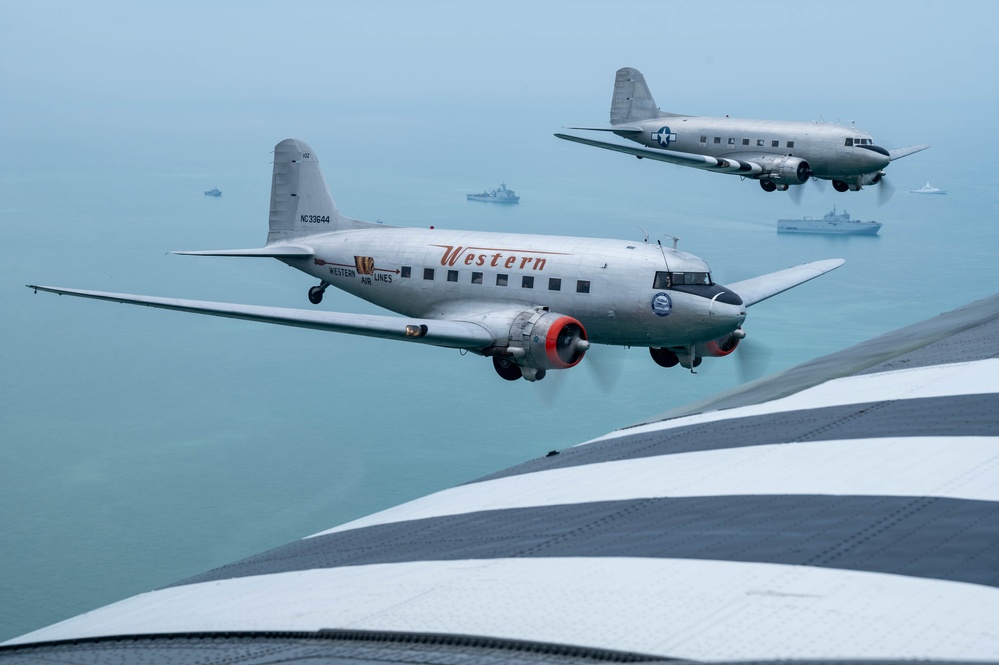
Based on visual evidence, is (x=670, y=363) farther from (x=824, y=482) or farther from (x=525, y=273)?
(x=824, y=482)

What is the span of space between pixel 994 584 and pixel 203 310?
40.5 metres

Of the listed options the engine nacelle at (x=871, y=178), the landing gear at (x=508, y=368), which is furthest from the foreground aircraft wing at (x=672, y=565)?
the engine nacelle at (x=871, y=178)

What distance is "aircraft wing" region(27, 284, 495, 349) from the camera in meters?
48.3

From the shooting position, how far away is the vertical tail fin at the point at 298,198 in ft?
215

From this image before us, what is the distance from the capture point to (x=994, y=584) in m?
14.9

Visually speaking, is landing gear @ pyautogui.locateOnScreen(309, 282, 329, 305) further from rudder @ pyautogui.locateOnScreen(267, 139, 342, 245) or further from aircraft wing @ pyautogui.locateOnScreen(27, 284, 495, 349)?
aircraft wing @ pyautogui.locateOnScreen(27, 284, 495, 349)

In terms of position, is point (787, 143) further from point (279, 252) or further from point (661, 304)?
point (661, 304)

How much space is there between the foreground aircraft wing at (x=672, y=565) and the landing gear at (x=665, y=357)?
68.7 ft

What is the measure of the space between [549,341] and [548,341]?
0.07 m

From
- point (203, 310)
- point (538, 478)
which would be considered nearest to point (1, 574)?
point (203, 310)

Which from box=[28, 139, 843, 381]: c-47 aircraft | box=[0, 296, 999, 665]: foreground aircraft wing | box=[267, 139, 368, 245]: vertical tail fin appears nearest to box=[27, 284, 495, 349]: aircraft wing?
box=[28, 139, 843, 381]: c-47 aircraft

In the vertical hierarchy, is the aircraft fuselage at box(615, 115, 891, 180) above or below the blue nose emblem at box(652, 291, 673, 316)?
above

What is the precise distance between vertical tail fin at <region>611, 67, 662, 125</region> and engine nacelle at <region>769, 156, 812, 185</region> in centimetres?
1951

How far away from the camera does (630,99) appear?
346ft
